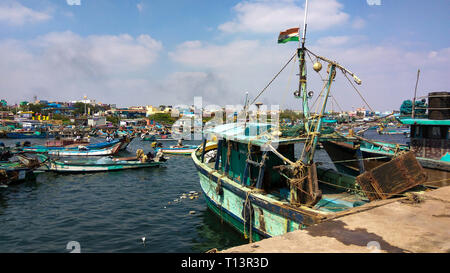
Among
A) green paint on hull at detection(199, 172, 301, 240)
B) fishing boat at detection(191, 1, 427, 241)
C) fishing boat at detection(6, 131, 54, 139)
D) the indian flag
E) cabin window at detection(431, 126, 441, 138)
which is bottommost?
fishing boat at detection(6, 131, 54, 139)

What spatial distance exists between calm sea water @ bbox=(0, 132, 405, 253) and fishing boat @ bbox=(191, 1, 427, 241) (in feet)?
5.60

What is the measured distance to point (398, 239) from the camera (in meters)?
4.68

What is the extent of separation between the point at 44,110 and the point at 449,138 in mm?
117482

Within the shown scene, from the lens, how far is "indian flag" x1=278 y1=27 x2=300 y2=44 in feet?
34.9

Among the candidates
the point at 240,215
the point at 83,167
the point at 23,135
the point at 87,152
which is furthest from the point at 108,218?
the point at 23,135

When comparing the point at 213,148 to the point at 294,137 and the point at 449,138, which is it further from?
the point at 449,138

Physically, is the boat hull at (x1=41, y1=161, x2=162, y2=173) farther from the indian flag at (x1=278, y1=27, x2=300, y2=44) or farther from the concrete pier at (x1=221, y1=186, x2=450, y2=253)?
the concrete pier at (x1=221, y1=186, x2=450, y2=253)

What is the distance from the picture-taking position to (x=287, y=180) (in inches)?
409

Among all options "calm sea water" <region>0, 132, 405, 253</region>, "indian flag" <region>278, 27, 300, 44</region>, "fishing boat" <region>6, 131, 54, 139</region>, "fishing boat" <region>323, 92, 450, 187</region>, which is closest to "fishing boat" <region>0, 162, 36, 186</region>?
"calm sea water" <region>0, 132, 405, 253</region>

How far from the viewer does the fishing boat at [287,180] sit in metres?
8.23

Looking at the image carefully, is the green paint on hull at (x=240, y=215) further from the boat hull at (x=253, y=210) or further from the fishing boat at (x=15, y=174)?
the fishing boat at (x=15, y=174)

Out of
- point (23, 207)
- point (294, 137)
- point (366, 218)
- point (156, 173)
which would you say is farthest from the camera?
point (156, 173)

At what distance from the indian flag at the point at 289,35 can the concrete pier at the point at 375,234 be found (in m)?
7.09
